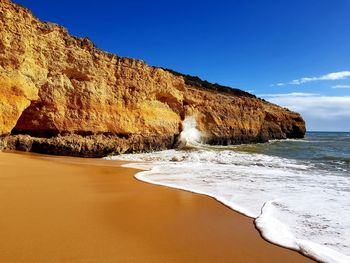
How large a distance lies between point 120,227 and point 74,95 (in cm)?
1164

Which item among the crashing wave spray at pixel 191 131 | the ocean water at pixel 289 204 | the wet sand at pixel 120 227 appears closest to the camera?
the wet sand at pixel 120 227

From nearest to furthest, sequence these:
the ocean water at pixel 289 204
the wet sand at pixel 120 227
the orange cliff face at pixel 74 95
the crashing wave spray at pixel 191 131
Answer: the wet sand at pixel 120 227
the ocean water at pixel 289 204
the orange cliff face at pixel 74 95
the crashing wave spray at pixel 191 131

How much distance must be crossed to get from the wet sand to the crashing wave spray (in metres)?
16.7

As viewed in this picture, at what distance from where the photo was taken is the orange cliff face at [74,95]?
12.6 metres

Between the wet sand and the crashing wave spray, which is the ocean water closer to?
the wet sand

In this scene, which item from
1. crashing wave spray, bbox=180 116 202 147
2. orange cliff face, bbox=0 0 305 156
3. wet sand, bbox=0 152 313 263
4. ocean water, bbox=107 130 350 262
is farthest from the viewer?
crashing wave spray, bbox=180 116 202 147

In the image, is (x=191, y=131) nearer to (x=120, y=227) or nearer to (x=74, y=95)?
(x=74, y=95)

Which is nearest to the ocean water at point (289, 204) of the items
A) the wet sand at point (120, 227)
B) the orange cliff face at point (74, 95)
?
the wet sand at point (120, 227)

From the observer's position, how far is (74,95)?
49.2 ft

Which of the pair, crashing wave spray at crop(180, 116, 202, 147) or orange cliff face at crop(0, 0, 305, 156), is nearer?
orange cliff face at crop(0, 0, 305, 156)

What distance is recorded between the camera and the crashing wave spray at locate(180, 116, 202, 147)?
24.0 meters

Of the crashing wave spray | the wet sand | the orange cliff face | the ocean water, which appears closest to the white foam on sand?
the ocean water

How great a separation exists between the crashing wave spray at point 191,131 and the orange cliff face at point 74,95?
7.15 feet

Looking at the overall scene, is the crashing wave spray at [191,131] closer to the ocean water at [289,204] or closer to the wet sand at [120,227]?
the ocean water at [289,204]
